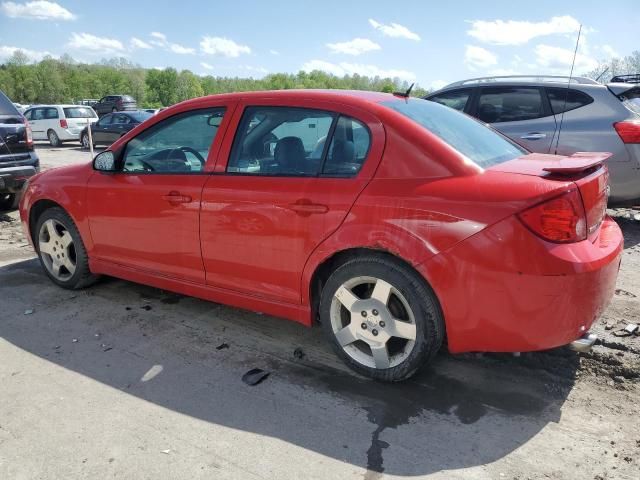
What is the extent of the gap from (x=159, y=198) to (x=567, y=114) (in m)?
5.05

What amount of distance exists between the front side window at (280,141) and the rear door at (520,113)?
393 cm

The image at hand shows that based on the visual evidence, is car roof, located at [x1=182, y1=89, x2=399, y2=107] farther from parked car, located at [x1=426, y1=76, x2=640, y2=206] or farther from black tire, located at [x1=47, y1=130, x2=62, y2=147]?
black tire, located at [x1=47, y1=130, x2=62, y2=147]

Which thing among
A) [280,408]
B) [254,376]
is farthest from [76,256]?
[280,408]

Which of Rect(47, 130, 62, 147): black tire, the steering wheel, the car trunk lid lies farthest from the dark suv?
Rect(47, 130, 62, 147): black tire

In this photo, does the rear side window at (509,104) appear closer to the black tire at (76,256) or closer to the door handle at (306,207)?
the door handle at (306,207)

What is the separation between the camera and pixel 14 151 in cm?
736

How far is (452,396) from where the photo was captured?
2959 millimetres

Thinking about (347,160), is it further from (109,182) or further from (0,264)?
(0,264)

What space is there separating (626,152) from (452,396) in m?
4.44

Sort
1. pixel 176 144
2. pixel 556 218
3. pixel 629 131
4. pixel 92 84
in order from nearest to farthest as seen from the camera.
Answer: pixel 556 218 < pixel 176 144 < pixel 629 131 < pixel 92 84

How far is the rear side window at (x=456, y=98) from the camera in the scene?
7.05 meters

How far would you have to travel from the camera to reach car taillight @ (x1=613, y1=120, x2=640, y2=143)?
5906 millimetres

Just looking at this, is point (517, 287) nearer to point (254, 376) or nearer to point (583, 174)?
point (583, 174)

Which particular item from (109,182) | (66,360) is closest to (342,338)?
(66,360)
